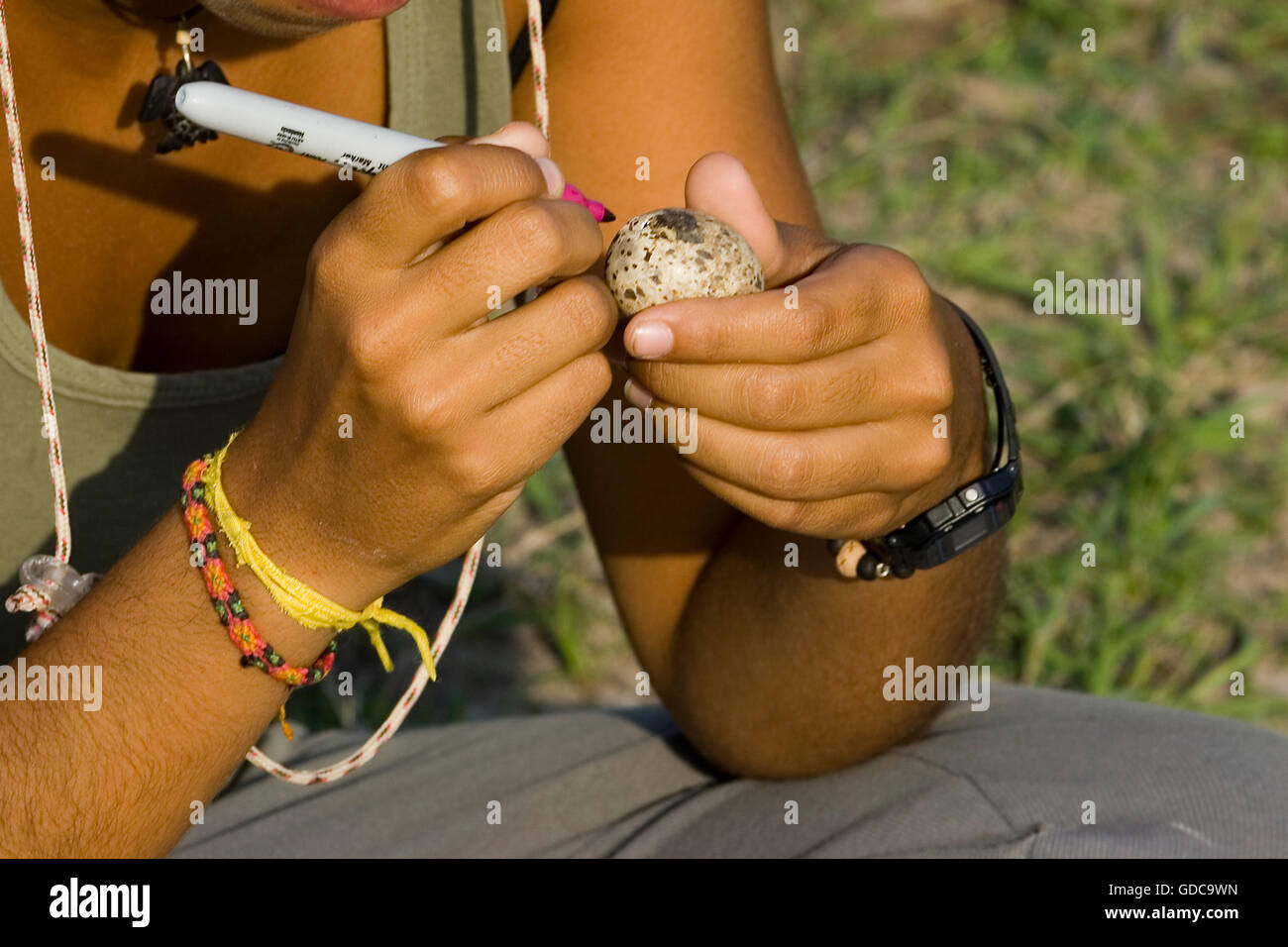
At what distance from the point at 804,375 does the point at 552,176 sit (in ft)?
0.95

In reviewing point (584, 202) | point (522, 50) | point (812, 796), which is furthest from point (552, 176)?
point (812, 796)

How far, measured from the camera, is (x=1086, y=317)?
11.8 feet

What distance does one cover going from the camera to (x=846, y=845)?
1.74 metres

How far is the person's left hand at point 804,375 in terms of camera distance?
1221 mm

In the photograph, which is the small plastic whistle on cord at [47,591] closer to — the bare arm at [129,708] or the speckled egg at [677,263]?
the bare arm at [129,708]

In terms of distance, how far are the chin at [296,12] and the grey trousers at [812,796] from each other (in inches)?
41.7

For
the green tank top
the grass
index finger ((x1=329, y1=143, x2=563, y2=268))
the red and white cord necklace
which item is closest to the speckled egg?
index finger ((x1=329, y1=143, x2=563, y2=268))

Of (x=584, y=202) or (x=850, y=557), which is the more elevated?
(x=584, y=202)

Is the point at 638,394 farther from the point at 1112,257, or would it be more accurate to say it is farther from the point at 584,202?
the point at 1112,257

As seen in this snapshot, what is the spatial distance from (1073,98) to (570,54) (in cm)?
290

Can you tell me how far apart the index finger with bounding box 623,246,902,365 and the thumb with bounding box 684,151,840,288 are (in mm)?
110

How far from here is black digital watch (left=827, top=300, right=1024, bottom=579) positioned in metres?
1.59

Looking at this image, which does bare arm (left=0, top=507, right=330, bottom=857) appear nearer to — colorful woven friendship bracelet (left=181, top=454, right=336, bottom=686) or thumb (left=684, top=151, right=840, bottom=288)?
colorful woven friendship bracelet (left=181, top=454, right=336, bottom=686)
